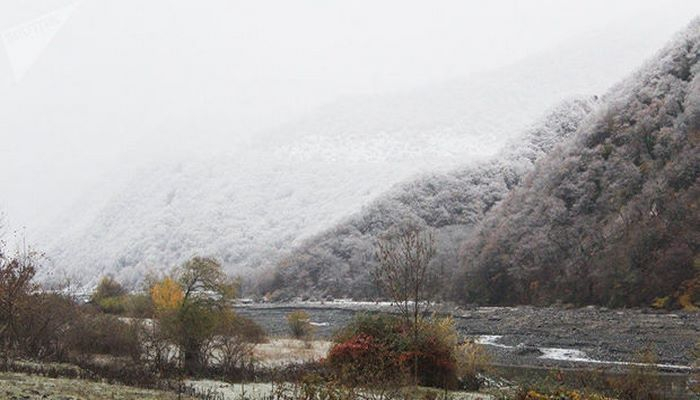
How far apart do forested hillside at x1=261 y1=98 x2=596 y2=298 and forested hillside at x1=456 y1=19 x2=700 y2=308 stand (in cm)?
1582

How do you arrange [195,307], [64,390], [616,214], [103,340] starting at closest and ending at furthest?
[64,390]
[195,307]
[103,340]
[616,214]

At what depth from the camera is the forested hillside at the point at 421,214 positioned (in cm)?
9981

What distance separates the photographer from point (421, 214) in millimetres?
108812

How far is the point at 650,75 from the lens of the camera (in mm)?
83875

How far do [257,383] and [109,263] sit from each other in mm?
147616

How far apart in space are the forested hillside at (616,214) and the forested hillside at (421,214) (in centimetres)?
1582

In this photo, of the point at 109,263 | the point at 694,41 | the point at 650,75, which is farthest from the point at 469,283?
the point at 109,263

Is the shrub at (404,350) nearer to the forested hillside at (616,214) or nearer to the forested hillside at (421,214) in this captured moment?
the forested hillside at (616,214)

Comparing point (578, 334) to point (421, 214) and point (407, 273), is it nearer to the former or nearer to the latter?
point (407, 273)

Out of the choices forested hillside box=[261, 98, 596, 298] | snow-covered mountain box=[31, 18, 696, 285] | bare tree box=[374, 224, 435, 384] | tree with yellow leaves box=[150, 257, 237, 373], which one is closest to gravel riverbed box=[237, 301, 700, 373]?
bare tree box=[374, 224, 435, 384]

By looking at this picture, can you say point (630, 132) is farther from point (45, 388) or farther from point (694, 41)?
point (45, 388)

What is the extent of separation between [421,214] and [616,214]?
45.0 m

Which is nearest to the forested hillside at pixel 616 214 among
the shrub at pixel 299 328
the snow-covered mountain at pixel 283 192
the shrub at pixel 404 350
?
the shrub at pixel 299 328

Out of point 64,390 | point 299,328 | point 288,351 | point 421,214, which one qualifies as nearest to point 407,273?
point 64,390
